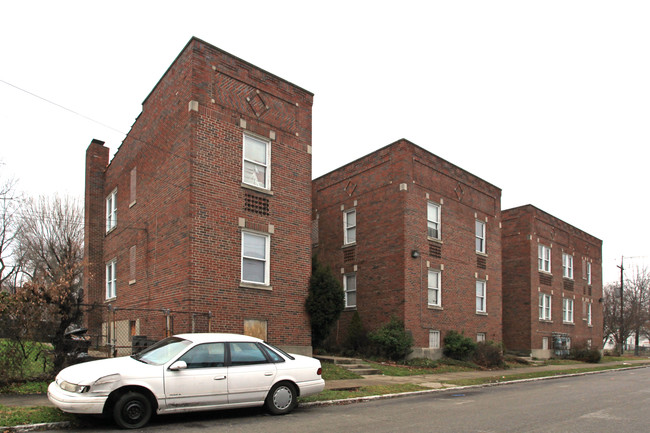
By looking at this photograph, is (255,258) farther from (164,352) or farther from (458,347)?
(458,347)

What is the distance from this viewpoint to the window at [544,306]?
33.7 metres

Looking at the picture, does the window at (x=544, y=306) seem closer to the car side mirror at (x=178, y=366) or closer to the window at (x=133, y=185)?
the window at (x=133, y=185)

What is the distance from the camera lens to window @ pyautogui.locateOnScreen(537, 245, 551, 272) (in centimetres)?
3412

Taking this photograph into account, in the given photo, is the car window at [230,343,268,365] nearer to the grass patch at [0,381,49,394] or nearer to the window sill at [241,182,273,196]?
the grass patch at [0,381,49,394]

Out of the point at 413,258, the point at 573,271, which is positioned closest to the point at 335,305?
the point at 413,258

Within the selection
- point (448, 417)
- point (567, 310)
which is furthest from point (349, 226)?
point (567, 310)

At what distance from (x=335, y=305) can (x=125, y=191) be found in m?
9.56

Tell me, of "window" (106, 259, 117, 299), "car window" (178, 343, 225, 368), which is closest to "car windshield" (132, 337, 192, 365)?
"car window" (178, 343, 225, 368)

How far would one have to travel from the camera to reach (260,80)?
Result: 17703mm

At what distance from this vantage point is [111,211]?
75.6 feet

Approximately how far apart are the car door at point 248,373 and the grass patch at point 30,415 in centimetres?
260

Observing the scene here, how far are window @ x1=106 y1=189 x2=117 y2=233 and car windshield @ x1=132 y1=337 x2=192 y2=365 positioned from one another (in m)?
13.8

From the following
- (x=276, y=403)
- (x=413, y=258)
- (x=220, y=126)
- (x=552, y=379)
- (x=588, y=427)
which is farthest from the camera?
(x=413, y=258)

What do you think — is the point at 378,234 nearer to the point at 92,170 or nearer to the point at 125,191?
the point at 125,191
